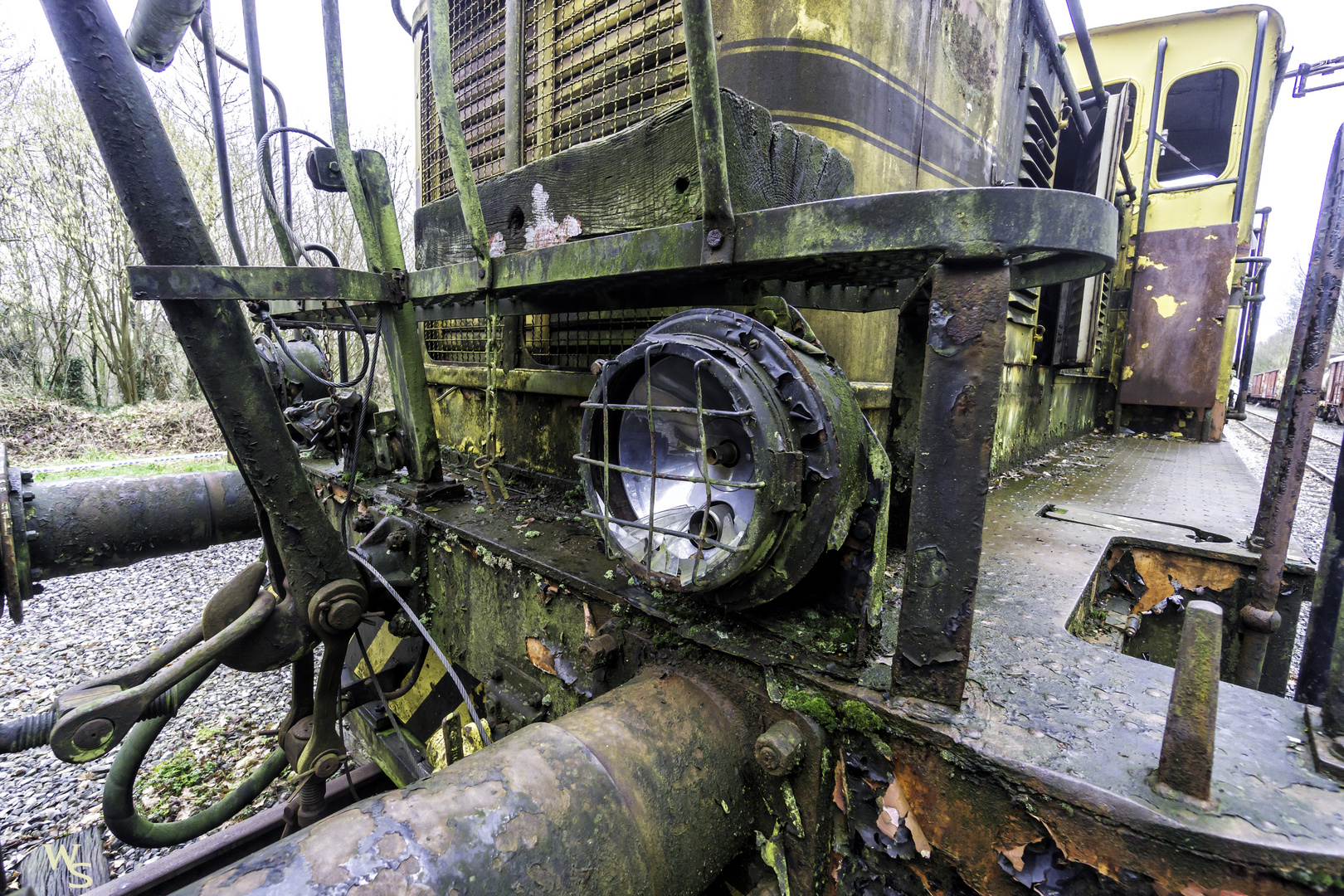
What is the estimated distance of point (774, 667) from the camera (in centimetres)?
139

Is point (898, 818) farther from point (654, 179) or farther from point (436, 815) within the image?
point (654, 179)

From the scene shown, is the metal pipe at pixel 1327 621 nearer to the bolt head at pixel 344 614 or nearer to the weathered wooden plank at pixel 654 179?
the weathered wooden plank at pixel 654 179

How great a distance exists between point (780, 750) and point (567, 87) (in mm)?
2927

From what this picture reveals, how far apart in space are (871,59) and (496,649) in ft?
8.86

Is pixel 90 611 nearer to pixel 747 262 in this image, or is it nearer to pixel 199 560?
pixel 199 560

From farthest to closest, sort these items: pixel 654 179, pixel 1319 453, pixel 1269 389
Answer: pixel 1269 389, pixel 1319 453, pixel 654 179

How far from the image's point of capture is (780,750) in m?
1.25

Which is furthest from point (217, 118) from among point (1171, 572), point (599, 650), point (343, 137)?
point (1171, 572)

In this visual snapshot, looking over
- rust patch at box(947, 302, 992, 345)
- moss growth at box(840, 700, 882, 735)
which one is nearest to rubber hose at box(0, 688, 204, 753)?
moss growth at box(840, 700, 882, 735)

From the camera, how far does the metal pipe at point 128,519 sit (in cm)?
207

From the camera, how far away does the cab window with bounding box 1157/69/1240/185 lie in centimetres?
790

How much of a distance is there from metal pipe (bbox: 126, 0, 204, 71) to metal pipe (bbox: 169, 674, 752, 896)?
8.24 ft

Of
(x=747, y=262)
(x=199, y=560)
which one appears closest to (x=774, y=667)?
→ (x=747, y=262)

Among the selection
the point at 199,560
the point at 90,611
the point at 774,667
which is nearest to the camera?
the point at 774,667
